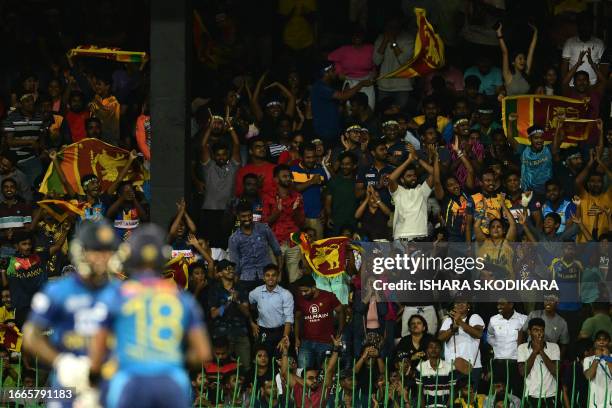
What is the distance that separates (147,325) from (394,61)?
34.7 feet

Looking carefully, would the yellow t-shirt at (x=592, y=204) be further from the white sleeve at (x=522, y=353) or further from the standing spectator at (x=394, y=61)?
the standing spectator at (x=394, y=61)

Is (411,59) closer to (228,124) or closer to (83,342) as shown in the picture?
(228,124)

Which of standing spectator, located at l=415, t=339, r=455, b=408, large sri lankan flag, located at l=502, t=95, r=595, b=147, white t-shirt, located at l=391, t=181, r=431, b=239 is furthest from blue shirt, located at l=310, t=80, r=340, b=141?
standing spectator, located at l=415, t=339, r=455, b=408

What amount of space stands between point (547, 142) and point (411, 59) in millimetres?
2038

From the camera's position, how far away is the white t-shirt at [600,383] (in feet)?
51.8

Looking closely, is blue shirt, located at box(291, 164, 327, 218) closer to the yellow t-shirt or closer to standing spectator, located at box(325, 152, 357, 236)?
standing spectator, located at box(325, 152, 357, 236)

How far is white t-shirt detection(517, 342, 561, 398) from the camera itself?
52.9ft

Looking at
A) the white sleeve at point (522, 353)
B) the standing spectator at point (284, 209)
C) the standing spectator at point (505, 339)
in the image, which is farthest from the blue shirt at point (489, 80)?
the white sleeve at point (522, 353)

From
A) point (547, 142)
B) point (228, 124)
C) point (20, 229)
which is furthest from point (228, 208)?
point (547, 142)

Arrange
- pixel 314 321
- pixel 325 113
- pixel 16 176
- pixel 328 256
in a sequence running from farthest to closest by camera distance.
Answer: pixel 325 113 < pixel 16 176 < pixel 328 256 < pixel 314 321

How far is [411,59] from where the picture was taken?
19.6 m

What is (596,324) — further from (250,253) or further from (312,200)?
(250,253)

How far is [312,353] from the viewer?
1677 centimetres

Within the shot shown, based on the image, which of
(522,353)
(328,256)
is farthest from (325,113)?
(522,353)
